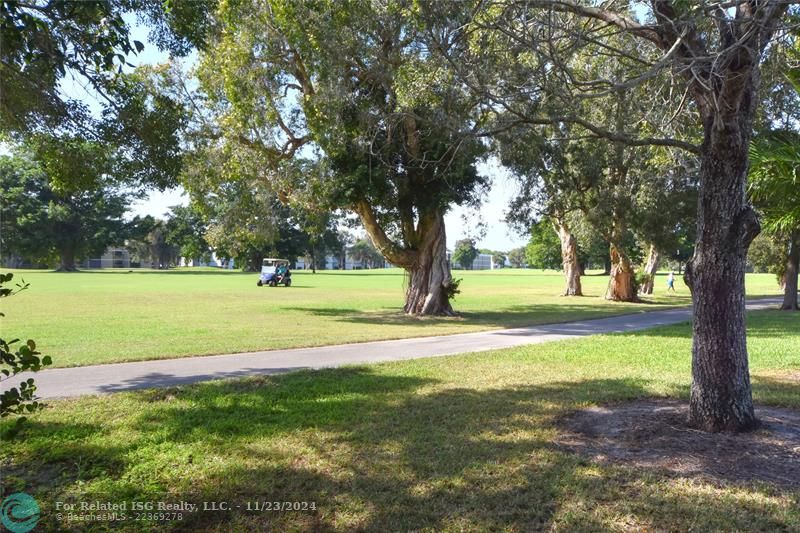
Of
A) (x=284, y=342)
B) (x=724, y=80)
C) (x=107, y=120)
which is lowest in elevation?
(x=284, y=342)

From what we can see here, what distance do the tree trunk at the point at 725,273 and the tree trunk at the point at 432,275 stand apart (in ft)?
49.1

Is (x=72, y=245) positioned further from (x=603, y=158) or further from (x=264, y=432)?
(x=264, y=432)

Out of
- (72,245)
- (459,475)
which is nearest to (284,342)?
(459,475)

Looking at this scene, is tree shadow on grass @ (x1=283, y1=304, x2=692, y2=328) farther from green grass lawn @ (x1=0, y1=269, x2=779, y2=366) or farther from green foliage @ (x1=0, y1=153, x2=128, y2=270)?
green foliage @ (x1=0, y1=153, x2=128, y2=270)

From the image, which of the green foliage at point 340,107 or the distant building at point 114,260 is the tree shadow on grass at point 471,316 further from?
the distant building at point 114,260

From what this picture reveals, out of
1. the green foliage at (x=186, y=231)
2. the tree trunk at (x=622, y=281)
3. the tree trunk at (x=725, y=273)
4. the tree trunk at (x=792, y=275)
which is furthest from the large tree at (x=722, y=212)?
the green foliage at (x=186, y=231)

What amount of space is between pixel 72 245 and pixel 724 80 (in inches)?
3180

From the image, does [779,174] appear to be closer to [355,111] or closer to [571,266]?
[355,111]

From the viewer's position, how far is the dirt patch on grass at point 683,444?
465 cm

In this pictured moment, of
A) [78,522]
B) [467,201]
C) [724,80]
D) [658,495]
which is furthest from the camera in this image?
[467,201]

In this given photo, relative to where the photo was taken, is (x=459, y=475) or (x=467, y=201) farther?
(x=467, y=201)

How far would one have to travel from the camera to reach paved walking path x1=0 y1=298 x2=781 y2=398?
811 cm

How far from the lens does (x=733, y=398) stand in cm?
546

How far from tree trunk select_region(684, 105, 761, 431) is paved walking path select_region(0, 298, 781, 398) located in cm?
609
